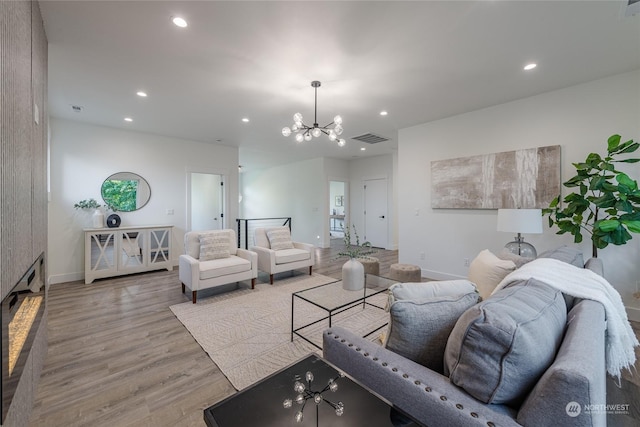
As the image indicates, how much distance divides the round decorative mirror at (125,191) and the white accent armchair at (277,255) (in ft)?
7.98

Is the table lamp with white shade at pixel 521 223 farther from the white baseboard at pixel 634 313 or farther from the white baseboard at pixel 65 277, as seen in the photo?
the white baseboard at pixel 65 277

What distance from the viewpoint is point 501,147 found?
3771mm

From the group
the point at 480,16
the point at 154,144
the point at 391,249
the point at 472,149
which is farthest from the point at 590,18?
the point at 154,144

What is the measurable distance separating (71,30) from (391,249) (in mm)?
6878

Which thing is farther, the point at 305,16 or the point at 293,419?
the point at 305,16

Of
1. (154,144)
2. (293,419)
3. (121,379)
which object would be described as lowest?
(121,379)

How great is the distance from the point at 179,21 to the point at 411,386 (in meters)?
2.79

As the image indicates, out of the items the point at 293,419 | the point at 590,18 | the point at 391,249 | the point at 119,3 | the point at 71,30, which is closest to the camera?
the point at 293,419

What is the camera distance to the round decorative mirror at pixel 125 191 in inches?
186

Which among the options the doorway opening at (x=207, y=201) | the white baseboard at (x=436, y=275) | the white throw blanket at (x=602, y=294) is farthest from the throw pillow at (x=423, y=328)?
the doorway opening at (x=207, y=201)

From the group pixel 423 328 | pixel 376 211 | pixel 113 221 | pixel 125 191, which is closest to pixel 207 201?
pixel 125 191

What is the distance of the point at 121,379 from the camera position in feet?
6.42

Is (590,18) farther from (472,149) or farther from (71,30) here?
(71,30)

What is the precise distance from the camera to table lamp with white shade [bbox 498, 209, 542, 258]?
2895 mm
